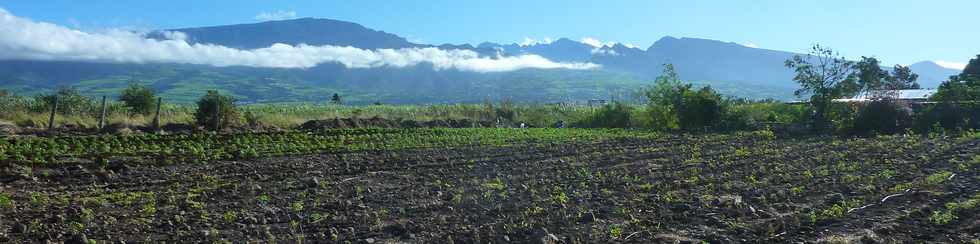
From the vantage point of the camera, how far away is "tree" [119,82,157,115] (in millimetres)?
25531

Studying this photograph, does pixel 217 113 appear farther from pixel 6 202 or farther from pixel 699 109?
pixel 699 109

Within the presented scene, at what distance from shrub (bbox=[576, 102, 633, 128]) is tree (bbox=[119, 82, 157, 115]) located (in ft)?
69.9

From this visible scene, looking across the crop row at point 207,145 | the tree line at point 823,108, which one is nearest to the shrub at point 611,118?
the tree line at point 823,108

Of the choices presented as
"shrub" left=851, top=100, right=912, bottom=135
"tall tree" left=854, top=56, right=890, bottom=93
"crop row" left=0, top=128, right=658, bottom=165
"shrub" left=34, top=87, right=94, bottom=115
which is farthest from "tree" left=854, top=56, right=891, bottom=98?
"shrub" left=34, top=87, right=94, bottom=115

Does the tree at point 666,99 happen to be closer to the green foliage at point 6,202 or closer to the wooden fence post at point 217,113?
the wooden fence post at point 217,113

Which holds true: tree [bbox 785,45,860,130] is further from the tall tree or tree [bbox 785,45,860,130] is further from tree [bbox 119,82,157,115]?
tree [bbox 119,82,157,115]

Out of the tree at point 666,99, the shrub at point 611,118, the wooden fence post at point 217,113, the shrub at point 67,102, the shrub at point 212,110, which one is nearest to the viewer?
the wooden fence post at point 217,113

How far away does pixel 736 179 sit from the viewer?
36.8 ft

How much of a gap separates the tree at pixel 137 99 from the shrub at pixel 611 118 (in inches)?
839

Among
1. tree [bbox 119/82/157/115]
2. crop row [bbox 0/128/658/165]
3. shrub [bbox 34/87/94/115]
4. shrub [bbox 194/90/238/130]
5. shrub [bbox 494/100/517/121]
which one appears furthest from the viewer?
shrub [bbox 494/100/517/121]

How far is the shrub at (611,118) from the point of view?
3641cm

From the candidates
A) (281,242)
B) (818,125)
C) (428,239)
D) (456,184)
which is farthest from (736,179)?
(818,125)

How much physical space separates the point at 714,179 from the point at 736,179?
37 centimetres

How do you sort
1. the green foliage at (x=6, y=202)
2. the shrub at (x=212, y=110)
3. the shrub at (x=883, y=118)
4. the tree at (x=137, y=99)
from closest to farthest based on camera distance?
the green foliage at (x=6, y=202)
the shrub at (x=212, y=110)
the tree at (x=137, y=99)
the shrub at (x=883, y=118)
